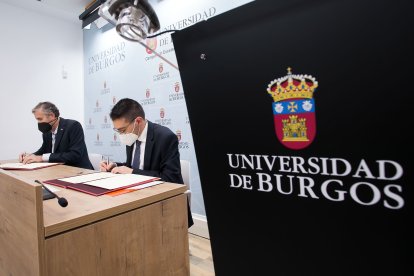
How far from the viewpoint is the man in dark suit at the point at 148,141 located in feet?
5.28

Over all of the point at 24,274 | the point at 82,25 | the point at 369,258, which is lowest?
the point at 24,274

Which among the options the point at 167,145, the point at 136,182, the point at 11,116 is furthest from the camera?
the point at 11,116

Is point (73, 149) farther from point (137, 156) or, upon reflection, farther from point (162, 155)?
point (162, 155)

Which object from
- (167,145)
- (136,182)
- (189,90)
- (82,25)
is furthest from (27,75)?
(189,90)

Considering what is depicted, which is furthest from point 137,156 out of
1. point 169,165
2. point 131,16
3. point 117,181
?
point 131,16

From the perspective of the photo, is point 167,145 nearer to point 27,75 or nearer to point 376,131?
point 376,131

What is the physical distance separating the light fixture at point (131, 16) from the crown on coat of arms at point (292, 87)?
0.26 m

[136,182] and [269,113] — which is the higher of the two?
[269,113]

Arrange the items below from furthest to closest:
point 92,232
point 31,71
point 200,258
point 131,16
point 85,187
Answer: point 31,71, point 200,258, point 85,187, point 92,232, point 131,16

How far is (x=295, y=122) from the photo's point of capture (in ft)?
1.43

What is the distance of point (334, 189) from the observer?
42 cm

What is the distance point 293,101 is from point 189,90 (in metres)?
0.24

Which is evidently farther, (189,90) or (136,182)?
(136,182)

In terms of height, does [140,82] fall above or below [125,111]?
above
